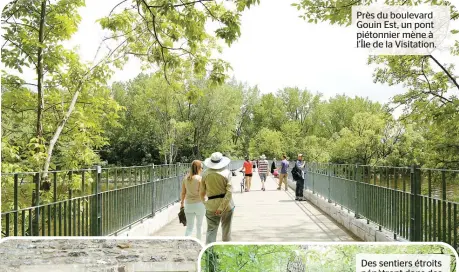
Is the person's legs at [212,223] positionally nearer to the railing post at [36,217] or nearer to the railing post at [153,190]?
the railing post at [36,217]

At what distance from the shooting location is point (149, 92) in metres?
10.5

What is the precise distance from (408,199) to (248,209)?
262 inches

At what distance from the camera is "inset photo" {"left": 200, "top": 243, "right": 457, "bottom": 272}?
14.1 ft

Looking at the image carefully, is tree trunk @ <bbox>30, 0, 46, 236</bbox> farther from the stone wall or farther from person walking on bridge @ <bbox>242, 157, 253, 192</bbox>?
person walking on bridge @ <bbox>242, 157, 253, 192</bbox>

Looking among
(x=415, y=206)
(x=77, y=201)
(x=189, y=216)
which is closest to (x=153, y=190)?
(x=189, y=216)

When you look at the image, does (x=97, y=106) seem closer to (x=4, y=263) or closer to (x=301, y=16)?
(x=301, y=16)

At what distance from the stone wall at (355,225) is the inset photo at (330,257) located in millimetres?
2025

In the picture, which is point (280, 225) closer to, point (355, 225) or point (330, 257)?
point (355, 225)

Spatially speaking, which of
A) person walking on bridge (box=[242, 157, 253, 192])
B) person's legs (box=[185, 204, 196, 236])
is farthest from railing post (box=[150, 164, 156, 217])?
person walking on bridge (box=[242, 157, 253, 192])

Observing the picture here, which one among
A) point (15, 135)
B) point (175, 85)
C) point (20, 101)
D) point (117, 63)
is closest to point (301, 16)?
point (175, 85)

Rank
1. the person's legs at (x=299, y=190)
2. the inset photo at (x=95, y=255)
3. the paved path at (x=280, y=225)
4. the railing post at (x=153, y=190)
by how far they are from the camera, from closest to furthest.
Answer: the inset photo at (x=95, y=255), the paved path at (x=280, y=225), the railing post at (x=153, y=190), the person's legs at (x=299, y=190)

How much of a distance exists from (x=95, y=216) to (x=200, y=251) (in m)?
2.49

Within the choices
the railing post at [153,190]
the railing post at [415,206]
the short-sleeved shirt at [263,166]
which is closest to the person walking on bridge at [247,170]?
the short-sleeved shirt at [263,166]

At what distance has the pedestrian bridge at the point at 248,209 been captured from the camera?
17.8ft
